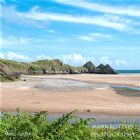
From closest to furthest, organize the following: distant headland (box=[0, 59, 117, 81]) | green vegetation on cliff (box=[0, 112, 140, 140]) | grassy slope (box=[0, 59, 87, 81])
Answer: green vegetation on cliff (box=[0, 112, 140, 140]) → grassy slope (box=[0, 59, 87, 81]) → distant headland (box=[0, 59, 117, 81])

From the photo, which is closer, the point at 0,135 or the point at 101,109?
the point at 0,135

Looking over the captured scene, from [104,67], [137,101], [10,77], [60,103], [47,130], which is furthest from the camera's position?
[104,67]

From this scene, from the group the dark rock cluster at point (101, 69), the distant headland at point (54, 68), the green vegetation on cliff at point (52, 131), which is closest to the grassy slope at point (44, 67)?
the distant headland at point (54, 68)

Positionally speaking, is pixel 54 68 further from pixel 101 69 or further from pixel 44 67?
pixel 101 69

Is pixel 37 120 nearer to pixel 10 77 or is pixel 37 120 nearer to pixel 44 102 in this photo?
pixel 44 102

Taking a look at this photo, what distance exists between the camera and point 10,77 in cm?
6009

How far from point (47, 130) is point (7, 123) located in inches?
32.8

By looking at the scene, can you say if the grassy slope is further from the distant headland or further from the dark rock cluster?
the dark rock cluster

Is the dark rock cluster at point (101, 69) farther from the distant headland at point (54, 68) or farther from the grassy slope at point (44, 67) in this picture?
the grassy slope at point (44, 67)

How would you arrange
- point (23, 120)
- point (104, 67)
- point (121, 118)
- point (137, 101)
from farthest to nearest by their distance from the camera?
point (104, 67) → point (137, 101) → point (121, 118) → point (23, 120)

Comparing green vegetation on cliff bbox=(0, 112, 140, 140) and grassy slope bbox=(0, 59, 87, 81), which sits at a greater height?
grassy slope bbox=(0, 59, 87, 81)

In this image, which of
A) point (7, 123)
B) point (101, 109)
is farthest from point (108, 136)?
point (101, 109)

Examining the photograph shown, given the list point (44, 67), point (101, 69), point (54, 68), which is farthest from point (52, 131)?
point (101, 69)

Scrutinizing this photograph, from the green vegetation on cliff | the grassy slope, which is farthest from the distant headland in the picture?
the green vegetation on cliff
